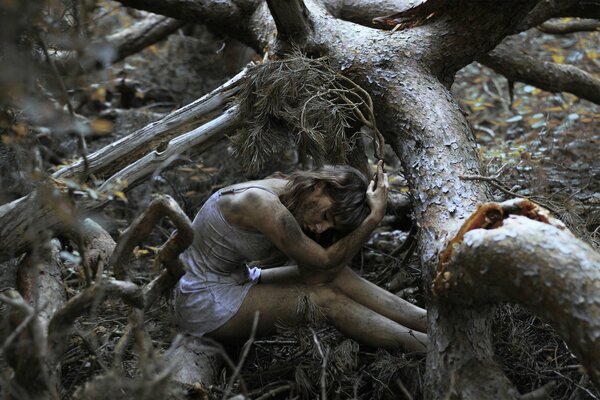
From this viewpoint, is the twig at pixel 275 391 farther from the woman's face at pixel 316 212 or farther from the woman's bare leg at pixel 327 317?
the woman's face at pixel 316 212

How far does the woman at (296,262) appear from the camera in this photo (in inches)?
146

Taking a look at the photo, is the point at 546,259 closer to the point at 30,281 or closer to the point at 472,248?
the point at 472,248

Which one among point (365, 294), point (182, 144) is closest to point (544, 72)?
point (365, 294)

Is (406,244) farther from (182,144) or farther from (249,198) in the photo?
(182,144)

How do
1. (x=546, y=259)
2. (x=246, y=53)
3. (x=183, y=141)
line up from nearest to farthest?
(x=546, y=259)
(x=183, y=141)
(x=246, y=53)

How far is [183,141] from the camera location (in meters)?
4.41

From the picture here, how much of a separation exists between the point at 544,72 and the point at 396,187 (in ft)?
5.37

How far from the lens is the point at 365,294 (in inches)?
157

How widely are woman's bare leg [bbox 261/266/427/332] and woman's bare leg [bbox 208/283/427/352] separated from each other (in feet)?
0.38

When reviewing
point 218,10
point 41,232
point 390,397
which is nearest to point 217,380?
point 390,397

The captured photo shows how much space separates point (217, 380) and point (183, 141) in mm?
1519

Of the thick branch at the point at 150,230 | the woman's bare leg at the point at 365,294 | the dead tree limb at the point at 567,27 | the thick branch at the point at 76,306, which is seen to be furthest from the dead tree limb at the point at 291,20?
the dead tree limb at the point at 567,27

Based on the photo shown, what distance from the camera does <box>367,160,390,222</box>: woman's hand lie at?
3.73m

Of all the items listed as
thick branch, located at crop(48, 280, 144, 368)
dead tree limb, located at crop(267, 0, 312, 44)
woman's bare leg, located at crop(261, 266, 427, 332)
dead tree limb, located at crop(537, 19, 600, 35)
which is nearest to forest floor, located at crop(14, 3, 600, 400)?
thick branch, located at crop(48, 280, 144, 368)
